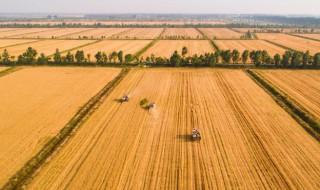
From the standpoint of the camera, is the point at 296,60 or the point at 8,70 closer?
the point at 8,70

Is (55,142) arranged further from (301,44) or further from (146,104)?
(301,44)

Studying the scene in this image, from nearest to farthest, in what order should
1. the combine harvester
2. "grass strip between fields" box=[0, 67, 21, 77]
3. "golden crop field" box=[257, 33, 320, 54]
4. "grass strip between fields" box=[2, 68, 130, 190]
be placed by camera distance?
"grass strip between fields" box=[2, 68, 130, 190], the combine harvester, "grass strip between fields" box=[0, 67, 21, 77], "golden crop field" box=[257, 33, 320, 54]

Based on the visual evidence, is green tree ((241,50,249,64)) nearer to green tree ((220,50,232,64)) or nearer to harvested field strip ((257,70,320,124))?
green tree ((220,50,232,64))

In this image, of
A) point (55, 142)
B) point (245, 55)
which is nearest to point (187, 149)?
point (55, 142)

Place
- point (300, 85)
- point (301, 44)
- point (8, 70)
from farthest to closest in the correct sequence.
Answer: point (301, 44) < point (8, 70) < point (300, 85)

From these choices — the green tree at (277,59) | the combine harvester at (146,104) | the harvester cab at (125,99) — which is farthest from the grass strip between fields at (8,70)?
the green tree at (277,59)

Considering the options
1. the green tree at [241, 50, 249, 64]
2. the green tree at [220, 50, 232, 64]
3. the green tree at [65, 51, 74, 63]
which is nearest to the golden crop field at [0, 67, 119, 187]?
the green tree at [65, 51, 74, 63]

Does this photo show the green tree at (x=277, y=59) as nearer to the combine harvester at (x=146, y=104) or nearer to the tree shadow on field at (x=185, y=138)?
the combine harvester at (x=146, y=104)
